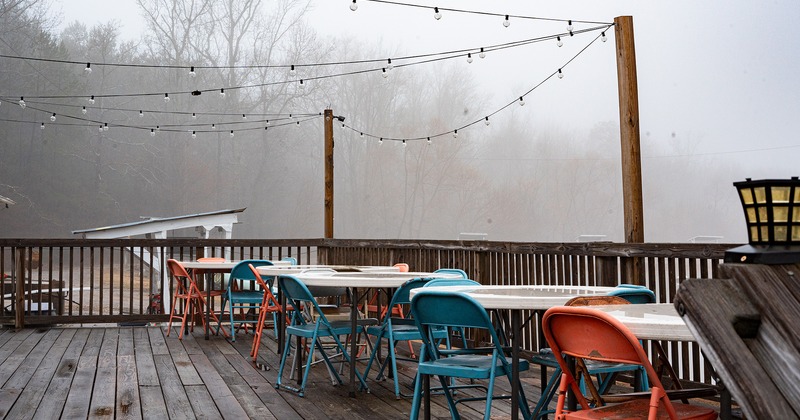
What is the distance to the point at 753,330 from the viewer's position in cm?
83

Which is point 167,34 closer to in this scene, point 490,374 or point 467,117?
point 467,117

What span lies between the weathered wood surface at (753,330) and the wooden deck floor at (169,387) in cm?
336

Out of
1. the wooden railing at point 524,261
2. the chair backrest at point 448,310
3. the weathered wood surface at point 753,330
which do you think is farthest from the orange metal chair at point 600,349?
the weathered wood surface at point 753,330

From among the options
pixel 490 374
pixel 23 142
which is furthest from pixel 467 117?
pixel 490 374

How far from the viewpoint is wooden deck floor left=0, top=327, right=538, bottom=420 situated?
166 inches

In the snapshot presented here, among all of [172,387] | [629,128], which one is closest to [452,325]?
[172,387]

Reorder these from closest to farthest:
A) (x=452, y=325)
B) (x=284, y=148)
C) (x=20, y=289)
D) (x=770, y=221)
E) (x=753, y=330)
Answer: (x=753, y=330) → (x=770, y=221) → (x=452, y=325) → (x=20, y=289) → (x=284, y=148)

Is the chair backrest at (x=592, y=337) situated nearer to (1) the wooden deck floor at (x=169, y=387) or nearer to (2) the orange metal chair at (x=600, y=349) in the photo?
(2) the orange metal chair at (x=600, y=349)

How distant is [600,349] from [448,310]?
0.95 m

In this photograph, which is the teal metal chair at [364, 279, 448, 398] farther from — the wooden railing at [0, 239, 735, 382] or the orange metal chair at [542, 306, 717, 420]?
the orange metal chair at [542, 306, 717, 420]

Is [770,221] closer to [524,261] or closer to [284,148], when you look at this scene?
[524,261]

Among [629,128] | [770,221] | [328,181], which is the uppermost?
[328,181]

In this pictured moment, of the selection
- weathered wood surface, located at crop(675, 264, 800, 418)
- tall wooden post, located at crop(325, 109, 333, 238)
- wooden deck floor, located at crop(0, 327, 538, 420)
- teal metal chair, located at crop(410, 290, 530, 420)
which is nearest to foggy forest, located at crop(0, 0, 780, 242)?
tall wooden post, located at crop(325, 109, 333, 238)

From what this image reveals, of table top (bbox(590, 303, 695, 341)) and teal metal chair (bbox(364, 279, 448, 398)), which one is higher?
table top (bbox(590, 303, 695, 341))
